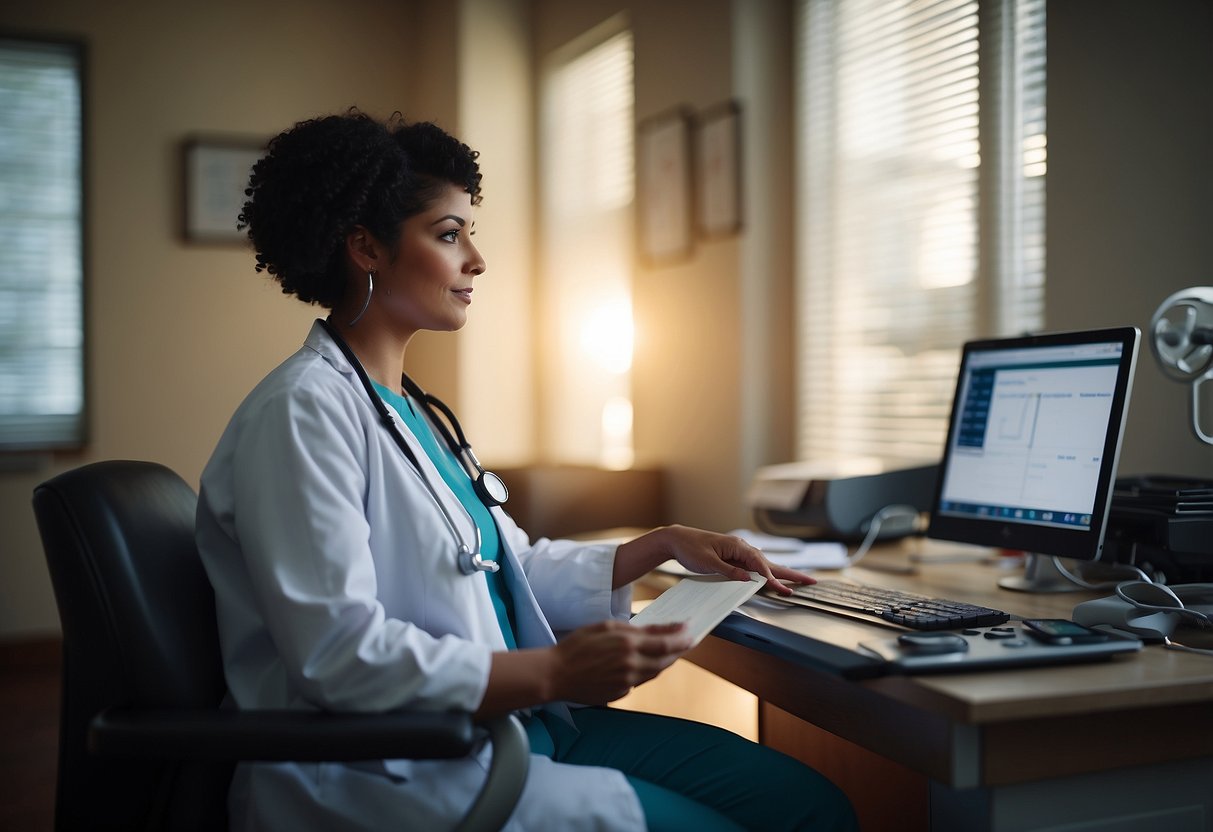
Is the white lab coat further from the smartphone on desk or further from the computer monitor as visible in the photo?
the computer monitor

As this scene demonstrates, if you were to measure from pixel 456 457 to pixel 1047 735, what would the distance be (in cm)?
92

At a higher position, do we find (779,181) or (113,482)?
→ (779,181)

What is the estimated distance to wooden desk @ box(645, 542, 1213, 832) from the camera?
107cm

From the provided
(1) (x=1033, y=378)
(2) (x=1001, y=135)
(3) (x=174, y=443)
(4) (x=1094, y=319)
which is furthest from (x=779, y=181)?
(3) (x=174, y=443)

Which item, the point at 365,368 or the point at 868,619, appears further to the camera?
the point at 365,368

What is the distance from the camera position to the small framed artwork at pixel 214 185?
15.0ft

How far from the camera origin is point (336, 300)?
153 cm

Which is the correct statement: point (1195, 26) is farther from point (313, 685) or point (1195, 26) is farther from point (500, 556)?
point (313, 685)

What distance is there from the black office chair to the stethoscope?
221 millimetres

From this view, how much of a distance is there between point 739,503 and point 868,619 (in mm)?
1924

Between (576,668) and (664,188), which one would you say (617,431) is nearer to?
(664,188)

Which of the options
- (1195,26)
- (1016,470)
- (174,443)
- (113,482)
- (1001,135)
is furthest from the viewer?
(174,443)

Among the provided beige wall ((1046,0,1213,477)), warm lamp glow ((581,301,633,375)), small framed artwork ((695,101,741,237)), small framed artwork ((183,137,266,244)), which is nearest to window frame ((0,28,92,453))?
small framed artwork ((183,137,266,244))

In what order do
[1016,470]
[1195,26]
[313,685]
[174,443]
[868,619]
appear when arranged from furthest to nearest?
[174,443]
[1195,26]
[1016,470]
[868,619]
[313,685]
